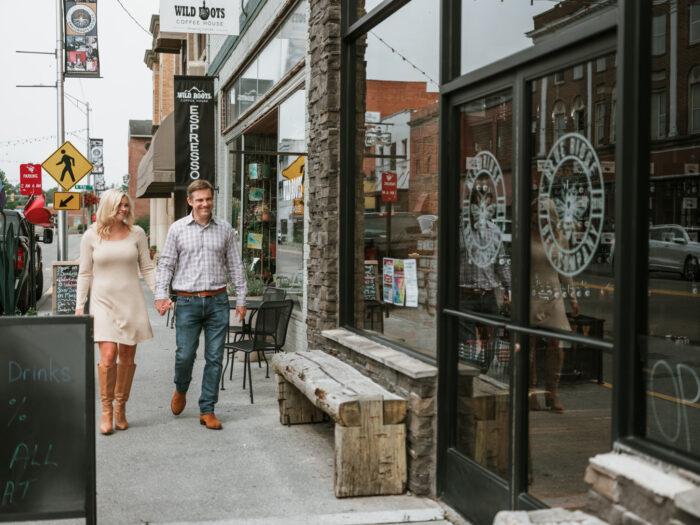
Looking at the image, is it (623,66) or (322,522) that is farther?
(322,522)

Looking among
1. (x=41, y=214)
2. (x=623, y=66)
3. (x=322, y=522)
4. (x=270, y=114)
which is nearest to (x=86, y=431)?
(x=322, y=522)

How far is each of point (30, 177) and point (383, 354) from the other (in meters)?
29.3

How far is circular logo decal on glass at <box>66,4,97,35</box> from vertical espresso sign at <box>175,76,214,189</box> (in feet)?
25.9

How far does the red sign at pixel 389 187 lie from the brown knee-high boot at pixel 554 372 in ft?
7.90

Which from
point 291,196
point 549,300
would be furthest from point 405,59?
point 291,196

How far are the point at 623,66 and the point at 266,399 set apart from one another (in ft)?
18.1

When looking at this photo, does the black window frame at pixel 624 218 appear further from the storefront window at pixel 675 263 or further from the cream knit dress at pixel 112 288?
the cream knit dress at pixel 112 288

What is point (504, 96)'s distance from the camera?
438cm

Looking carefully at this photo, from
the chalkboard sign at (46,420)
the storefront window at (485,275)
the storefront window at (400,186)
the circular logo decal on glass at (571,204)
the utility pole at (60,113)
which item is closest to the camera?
the circular logo decal on glass at (571,204)

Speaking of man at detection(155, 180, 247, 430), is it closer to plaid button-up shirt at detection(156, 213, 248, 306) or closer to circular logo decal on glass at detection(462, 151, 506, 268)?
plaid button-up shirt at detection(156, 213, 248, 306)

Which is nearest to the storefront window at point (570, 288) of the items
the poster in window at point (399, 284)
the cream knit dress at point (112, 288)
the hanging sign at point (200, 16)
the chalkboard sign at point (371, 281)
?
the poster in window at point (399, 284)

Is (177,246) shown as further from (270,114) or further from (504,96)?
(270,114)

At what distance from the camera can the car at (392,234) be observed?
5.84 metres

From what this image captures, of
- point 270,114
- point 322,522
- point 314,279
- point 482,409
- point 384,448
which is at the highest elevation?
point 270,114
